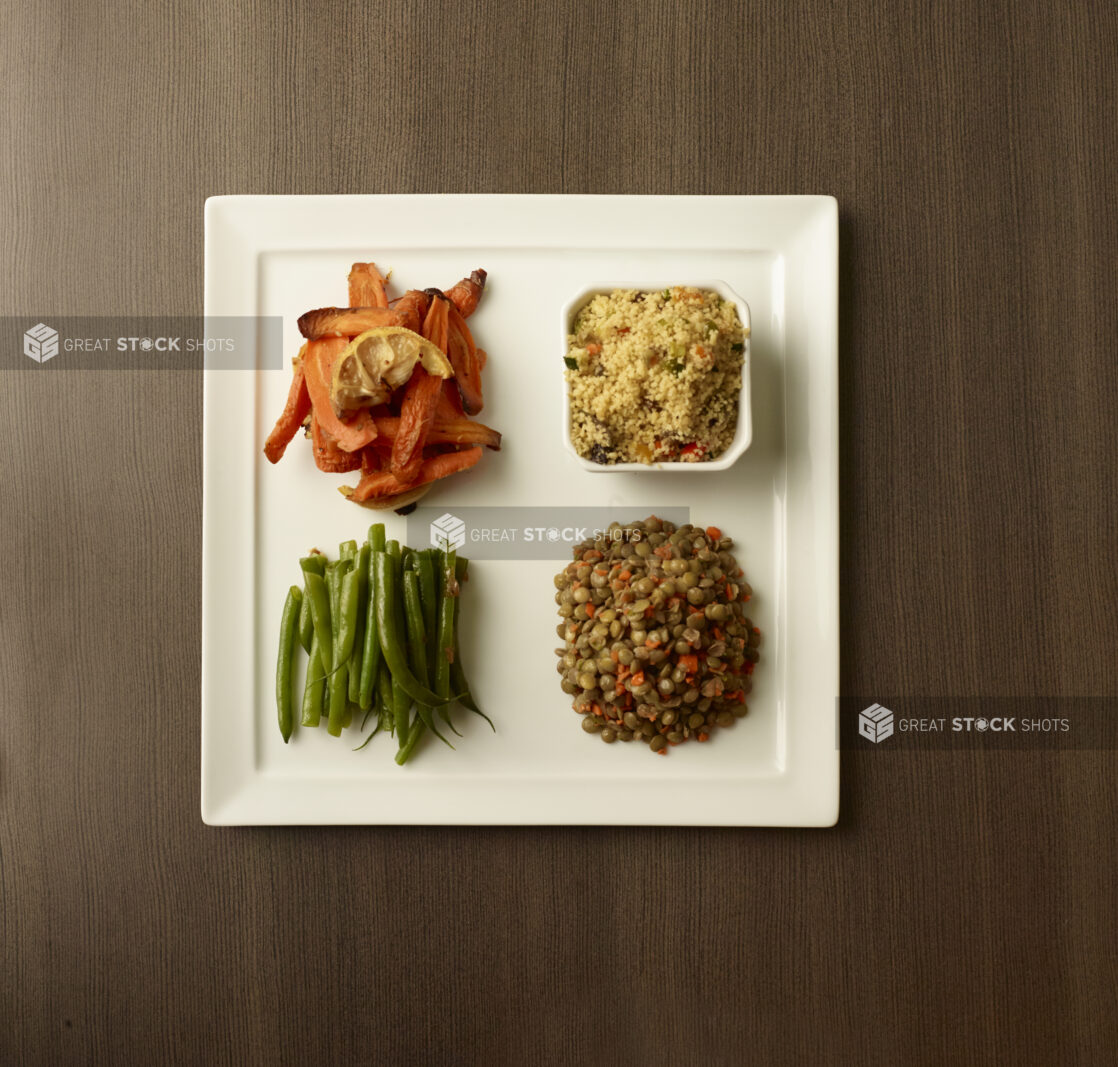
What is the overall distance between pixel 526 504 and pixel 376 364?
1.69 ft

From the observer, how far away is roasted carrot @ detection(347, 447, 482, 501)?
1857mm

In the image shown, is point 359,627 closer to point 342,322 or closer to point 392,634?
point 392,634

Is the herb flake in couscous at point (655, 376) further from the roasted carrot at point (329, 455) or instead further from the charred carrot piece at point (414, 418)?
the roasted carrot at point (329, 455)

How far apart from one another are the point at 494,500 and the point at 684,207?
0.91 metres

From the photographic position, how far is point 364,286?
1.94m

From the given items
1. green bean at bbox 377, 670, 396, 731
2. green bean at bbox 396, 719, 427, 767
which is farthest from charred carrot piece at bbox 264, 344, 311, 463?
green bean at bbox 396, 719, 427, 767

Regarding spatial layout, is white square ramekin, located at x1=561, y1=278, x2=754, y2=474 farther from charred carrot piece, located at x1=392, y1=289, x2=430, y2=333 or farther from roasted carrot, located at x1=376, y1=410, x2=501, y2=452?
charred carrot piece, located at x1=392, y1=289, x2=430, y2=333

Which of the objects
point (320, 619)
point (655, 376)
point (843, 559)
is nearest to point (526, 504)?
point (655, 376)

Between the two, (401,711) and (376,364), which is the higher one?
(376,364)

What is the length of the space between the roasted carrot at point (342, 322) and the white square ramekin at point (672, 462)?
45 cm

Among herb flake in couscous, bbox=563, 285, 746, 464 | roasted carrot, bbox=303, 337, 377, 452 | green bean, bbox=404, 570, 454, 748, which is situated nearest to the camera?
herb flake in couscous, bbox=563, 285, 746, 464

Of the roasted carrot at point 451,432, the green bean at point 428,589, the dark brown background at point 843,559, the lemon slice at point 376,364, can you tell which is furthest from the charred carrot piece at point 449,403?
the dark brown background at point 843,559

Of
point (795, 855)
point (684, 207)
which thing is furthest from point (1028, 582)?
point (684, 207)

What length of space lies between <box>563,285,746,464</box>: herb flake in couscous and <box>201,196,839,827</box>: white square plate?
0.22m
